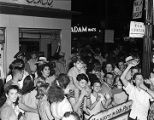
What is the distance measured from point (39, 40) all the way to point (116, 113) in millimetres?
9413

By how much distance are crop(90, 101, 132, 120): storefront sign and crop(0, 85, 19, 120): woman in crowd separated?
1318 millimetres

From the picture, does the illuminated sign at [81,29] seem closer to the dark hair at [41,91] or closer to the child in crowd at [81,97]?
the child in crowd at [81,97]

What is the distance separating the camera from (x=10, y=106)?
5082 mm

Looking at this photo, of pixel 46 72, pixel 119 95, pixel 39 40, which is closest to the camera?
pixel 46 72

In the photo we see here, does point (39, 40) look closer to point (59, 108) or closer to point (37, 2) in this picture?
point (37, 2)

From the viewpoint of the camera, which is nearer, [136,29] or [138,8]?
[136,29]

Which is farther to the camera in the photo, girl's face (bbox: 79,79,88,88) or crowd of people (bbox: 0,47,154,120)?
girl's face (bbox: 79,79,88,88)

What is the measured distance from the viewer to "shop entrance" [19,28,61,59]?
13506 mm

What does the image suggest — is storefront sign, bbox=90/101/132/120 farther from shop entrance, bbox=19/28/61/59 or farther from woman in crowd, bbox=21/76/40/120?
shop entrance, bbox=19/28/61/59

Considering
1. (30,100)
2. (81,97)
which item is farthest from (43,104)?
(81,97)

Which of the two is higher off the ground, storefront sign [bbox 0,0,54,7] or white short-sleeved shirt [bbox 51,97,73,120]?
storefront sign [bbox 0,0,54,7]

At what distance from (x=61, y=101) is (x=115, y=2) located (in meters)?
24.6

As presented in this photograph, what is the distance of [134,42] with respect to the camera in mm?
27031

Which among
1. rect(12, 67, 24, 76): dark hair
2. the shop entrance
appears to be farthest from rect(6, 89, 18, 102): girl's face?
the shop entrance
